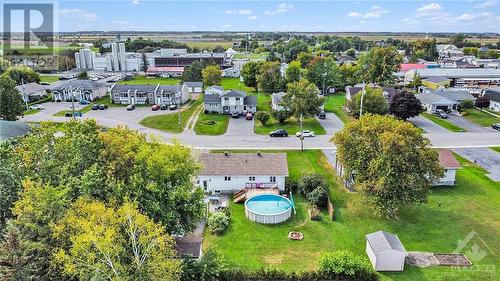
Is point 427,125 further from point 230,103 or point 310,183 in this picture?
point 310,183

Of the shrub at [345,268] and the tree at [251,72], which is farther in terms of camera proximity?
the tree at [251,72]

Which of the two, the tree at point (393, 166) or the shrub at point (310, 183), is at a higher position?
the tree at point (393, 166)

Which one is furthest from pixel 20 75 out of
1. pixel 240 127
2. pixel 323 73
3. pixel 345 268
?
pixel 345 268

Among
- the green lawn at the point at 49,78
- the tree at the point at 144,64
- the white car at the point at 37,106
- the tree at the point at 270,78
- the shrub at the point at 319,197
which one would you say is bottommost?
the shrub at the point at 319,197

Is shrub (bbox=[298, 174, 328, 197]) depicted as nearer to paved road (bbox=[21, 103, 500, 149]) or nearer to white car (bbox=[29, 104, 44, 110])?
paved road (bbox=[21, 103, 500, 149])

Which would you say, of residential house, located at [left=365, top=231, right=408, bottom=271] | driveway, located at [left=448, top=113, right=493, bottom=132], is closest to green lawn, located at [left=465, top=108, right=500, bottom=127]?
driveway, located at [left=448, top=113, right=493, bottom=132]

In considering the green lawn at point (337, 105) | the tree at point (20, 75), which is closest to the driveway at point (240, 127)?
the green lawn at point (337, 105)

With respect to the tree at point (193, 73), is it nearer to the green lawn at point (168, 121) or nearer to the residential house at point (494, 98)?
the green lawn at point (168, 121)
